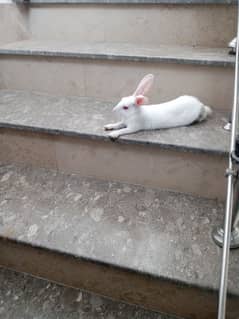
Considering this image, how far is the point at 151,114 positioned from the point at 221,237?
42 centimetres

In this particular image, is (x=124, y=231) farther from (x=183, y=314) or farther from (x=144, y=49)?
(x=144, y=49)

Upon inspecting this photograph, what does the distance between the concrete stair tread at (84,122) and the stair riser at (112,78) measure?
0.05m

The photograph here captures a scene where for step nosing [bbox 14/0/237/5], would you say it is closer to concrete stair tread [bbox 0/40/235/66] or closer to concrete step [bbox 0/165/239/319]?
concrete stair tread [bbox 0/40/235/66]

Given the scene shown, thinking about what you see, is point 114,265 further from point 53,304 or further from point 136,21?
point 136,21

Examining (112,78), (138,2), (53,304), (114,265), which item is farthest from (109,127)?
(138,2)

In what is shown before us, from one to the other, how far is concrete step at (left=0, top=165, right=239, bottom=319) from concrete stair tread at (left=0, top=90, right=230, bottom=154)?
0.62 ft

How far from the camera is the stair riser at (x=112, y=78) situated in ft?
3.13

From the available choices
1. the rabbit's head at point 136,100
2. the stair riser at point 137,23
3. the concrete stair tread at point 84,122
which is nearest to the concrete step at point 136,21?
the stair riser at point 137,23

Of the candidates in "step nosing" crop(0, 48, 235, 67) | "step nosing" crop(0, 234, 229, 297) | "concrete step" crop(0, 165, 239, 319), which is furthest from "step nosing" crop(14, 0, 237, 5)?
"step nosing" crop(0, 234, 229, 297)

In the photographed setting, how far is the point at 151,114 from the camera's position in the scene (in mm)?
862

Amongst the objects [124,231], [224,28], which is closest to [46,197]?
[124,231]

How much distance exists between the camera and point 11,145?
3.30 ft

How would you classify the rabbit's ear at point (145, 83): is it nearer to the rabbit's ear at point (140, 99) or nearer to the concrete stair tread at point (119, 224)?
the rabbit's ear at point (140, 99)

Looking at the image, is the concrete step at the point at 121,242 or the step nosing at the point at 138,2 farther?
the step nosing at the point at 138,2
